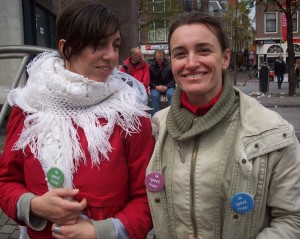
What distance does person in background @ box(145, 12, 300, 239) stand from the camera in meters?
1.56

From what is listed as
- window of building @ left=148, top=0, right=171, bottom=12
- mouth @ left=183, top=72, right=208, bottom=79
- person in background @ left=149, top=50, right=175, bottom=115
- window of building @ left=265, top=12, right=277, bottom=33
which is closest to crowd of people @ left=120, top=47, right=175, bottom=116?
person in background @ left=149, top=50, right=175, bottom=115

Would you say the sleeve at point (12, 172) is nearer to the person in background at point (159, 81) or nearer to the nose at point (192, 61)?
the nose at point (192, 61)

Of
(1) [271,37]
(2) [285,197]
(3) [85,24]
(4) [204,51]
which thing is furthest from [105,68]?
(1) [271,37]

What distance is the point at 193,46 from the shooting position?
1686 millimetres

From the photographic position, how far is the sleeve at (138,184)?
1687mm

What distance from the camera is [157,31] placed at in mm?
37188

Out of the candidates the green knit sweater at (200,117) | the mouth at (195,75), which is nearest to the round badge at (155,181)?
the green knit sweater at (200,117)

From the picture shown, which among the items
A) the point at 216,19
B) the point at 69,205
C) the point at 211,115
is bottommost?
the point at 69,205

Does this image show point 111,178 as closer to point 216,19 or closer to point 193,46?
point 193,46

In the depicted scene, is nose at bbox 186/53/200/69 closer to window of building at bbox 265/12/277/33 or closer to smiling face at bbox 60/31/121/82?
smiling face at bbox 60/31/121/82

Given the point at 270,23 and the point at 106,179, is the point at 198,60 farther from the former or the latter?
the point at 270,23

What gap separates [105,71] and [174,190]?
1.89 feet

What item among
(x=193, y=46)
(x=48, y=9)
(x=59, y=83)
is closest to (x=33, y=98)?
(x=59, y=83)

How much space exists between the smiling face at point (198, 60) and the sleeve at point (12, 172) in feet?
2.42
